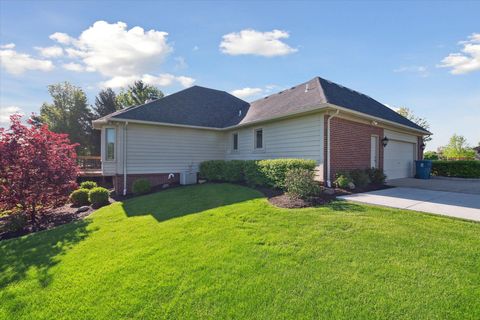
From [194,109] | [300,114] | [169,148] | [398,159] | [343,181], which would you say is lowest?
[343,181]

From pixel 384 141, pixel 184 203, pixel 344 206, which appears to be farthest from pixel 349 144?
pixel 184 203

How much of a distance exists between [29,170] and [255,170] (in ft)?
25.3

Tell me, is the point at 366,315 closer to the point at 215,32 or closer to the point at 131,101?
the point at 215,32

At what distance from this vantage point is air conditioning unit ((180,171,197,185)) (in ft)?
41.3

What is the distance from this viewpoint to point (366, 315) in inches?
100

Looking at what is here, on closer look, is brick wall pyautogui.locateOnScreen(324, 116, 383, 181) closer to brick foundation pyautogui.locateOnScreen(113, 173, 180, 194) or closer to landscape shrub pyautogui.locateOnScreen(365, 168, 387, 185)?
landscape shrub pyautogui.locateOnScreen(365, 168, 387, 185)

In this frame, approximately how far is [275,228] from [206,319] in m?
2.48

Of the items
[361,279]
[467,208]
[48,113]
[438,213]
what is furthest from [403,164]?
[48,113]

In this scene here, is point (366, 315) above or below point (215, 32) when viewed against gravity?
below

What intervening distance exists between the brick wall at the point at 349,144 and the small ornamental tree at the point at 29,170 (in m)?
9.62

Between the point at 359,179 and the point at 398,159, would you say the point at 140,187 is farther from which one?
the point at 398,159

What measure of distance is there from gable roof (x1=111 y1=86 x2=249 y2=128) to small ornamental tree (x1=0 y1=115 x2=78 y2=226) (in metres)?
3.48

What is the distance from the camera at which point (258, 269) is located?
3.52 m

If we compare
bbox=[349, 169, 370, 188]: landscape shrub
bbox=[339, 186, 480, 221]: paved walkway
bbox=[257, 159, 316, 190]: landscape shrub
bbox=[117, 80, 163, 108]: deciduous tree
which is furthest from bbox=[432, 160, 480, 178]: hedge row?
bbox=[117, 80, 163, 108]: deciduous tree
